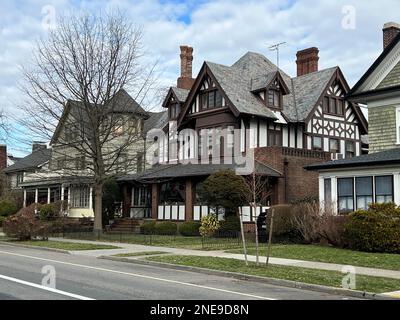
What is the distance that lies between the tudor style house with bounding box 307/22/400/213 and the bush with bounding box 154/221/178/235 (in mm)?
10860

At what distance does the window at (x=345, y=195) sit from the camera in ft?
78.9

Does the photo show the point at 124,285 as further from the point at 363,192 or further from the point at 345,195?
the point at 345,195

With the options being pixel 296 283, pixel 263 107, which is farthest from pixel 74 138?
pixel 296 283

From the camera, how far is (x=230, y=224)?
94.2 ft

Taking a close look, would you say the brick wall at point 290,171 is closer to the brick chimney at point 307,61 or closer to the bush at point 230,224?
the bush at point 230,224

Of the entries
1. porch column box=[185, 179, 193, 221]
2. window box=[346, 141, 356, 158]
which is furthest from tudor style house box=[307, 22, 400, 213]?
window box=[346, 141, 356, 158]

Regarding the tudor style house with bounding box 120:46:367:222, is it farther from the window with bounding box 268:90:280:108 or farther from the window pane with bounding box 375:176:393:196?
the window pane with bounding box 375:176:393:196

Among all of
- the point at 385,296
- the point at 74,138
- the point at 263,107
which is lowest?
the point at 385,296

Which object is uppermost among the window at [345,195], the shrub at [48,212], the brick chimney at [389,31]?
the brick chimney at [389,31]

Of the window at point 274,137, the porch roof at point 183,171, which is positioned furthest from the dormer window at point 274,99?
the porch roof at point 183,171

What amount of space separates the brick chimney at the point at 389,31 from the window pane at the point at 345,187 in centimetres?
879

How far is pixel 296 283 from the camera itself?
13.1 metres
